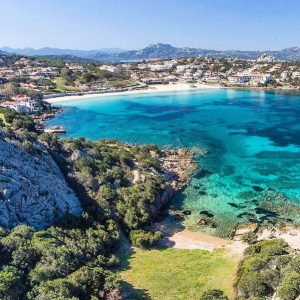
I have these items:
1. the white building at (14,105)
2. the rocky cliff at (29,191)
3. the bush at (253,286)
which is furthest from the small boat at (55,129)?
the bush at (253,286)

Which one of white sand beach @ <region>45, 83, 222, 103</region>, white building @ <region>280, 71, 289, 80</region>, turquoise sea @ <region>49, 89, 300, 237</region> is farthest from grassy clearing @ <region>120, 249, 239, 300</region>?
white building @ <region>280, 71, 289, 80</region>

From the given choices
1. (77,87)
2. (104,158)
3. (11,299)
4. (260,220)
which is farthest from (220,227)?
(77,87)

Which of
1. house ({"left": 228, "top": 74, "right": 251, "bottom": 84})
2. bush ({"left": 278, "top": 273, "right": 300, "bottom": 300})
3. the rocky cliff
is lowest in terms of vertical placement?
bush ({"left": 278, "top": 273, "right": 300, "bottom": 300})

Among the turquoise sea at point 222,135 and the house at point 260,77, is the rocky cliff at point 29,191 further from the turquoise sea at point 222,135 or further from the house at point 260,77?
the house at point 260,77

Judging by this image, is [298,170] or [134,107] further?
[134,107]

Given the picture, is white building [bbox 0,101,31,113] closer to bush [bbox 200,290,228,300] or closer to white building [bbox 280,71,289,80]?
bush [bbox 200,290,228,300]

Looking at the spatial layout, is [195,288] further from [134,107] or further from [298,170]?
[134,107]

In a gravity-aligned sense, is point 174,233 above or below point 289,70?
below
